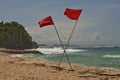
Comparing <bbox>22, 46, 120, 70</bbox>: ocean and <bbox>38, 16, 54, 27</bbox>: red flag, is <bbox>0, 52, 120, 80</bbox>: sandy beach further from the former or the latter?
<bbox>22, 46, 120, 70</bbox>: ocean

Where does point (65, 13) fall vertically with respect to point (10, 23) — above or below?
above

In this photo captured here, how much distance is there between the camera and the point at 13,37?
87.6m

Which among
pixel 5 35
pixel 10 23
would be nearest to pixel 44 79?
pixel 5 35

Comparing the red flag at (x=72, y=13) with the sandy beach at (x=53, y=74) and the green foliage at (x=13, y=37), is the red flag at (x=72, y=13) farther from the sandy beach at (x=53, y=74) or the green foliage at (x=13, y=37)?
the green foliage at (x=13, y=37)

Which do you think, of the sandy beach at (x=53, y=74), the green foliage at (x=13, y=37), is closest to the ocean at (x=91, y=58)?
the sandy beach at (x=53, y=74)

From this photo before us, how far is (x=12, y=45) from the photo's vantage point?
86500mm

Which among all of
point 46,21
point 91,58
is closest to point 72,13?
point 46,21

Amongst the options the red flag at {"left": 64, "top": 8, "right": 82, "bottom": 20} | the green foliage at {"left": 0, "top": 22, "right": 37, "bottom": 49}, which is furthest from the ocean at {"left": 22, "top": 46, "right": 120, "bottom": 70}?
the green foliage at {"left": 0, "top": 22, "right": 37, "bottom": 49}

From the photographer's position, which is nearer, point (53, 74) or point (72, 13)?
point (53, 74)

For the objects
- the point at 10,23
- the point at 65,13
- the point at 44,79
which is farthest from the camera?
the point at 10,23

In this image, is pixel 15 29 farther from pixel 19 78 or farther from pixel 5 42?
pixel 19 78

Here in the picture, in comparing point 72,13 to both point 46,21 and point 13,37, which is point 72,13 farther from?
point 13,37

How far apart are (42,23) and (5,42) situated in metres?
69.7

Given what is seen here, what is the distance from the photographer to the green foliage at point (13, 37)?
8469 centimetres
